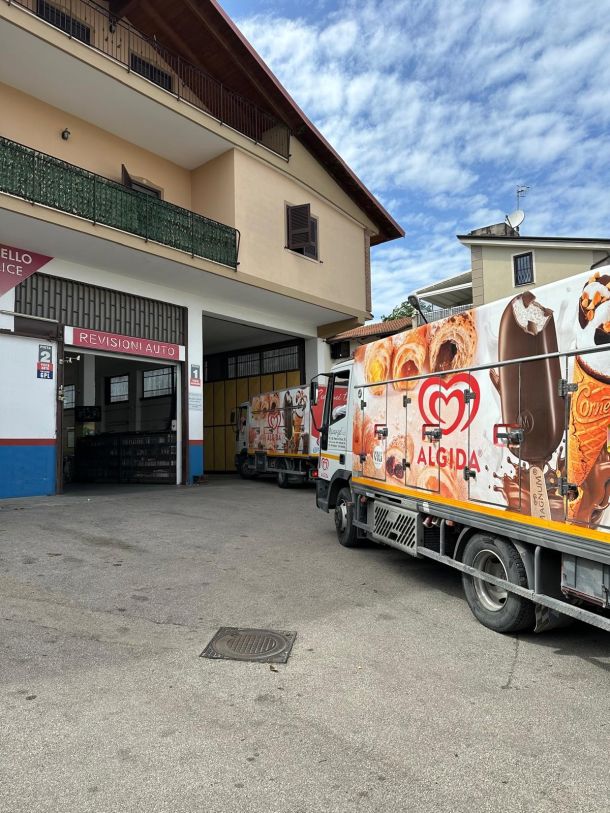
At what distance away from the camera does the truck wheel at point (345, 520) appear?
27.2 ft

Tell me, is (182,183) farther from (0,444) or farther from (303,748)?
(303,748)

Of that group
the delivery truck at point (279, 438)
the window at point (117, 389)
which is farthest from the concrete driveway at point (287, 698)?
the window at point (117, 389)

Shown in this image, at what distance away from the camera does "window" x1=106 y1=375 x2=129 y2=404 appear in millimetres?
23322

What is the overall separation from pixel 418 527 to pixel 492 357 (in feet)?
7.22

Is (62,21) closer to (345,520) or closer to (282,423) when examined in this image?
(282,423)

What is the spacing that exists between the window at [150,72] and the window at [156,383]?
28.1 ft

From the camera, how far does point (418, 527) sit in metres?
6.38

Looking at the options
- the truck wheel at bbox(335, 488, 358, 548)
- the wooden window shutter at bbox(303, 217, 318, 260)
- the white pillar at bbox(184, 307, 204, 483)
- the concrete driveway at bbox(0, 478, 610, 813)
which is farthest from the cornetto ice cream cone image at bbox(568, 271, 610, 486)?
the wooden window shutter at bbox(303, 217, 318, 260)

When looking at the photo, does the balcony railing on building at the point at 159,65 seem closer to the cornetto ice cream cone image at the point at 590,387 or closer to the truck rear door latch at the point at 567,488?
Result: the cornetto ice cream cone image at the point at 590,387

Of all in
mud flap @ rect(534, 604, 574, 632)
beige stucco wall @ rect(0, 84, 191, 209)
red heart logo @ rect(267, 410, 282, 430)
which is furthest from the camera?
red heart logo @ rect(267, 410, 282, 430)

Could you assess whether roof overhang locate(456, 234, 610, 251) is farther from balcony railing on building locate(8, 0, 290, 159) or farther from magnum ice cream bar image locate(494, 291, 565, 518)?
magnum ice cream bar image locate(494, 291, 565, 518)

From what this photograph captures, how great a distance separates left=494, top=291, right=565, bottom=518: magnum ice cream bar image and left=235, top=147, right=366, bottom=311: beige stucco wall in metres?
11.9

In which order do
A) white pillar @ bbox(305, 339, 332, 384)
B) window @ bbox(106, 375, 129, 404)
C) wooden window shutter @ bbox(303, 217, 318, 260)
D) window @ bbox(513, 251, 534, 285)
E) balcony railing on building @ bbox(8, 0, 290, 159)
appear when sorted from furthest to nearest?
window @ bbox(513, 251, 534, 285) < window @ bbox(106, 375, 129, 404) < white pillar @ bbox(305, 339, 332, 384) < wooden window shutter @ bbox(303, 217, 318, 260) < balcony railing on building @ bbox(8, 0, 290, 159)

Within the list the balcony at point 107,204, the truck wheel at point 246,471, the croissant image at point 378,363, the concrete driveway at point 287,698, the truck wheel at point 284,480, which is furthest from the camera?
the truck wheel at point 246,471
